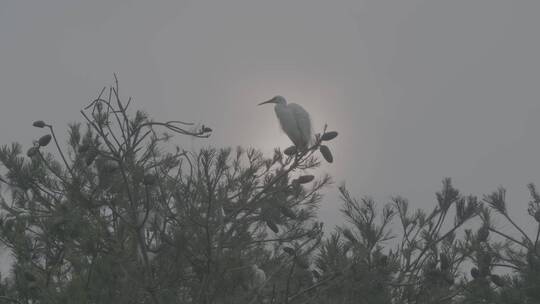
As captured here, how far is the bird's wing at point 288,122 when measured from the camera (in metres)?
7.79

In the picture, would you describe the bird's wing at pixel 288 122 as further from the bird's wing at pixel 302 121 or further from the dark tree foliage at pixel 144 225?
the dark tree foliage at pixel 144 225

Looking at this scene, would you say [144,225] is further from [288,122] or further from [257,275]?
[288,122]

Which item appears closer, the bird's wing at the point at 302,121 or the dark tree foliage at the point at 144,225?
the dark tree foliage at the point at 144,225

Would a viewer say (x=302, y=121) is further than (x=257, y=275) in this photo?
Yes

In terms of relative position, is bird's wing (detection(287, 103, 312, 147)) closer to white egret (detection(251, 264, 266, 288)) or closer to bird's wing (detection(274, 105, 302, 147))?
bird's wing (detection(274, 105, 302, 147))

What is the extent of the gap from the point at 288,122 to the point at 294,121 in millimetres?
78

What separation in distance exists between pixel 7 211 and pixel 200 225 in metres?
2.01

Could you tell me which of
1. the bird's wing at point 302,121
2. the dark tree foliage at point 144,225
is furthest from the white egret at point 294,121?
the dark tree foliage at point 144,225

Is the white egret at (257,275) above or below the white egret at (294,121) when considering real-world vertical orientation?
below

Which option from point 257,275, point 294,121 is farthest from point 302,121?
point 257,275

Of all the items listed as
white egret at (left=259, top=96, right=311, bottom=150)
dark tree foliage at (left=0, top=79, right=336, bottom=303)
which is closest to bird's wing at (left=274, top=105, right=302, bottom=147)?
white egret at (left=259, top=96, right=311, bottom=150)

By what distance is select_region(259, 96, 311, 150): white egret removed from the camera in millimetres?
7779

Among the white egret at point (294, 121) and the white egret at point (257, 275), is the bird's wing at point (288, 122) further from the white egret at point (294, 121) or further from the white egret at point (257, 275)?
the white egret at point (257, 275)

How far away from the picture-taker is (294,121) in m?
7.94
